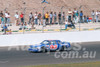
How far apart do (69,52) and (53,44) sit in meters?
1.35

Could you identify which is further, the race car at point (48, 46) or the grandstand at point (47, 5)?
the grandstand at point (47, 5)

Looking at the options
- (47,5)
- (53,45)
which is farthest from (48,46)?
(47,5)

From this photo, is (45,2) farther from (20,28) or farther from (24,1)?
(20,28)

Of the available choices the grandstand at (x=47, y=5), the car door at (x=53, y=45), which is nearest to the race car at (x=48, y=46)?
the car door at (x=53, y=45)

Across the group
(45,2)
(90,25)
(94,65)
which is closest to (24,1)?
(45,2)

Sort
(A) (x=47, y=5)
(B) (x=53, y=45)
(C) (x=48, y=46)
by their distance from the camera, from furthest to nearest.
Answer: (A) (x=47, y=5), (B) (x=53, y=45), (C) (x=48, y=46)

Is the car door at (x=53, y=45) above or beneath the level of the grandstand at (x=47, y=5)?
beneath

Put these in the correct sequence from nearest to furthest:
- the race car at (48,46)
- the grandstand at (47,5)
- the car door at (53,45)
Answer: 1. the race car at (48,46)
2. the car door at (53,45)
3. the grandstand at (47,5)

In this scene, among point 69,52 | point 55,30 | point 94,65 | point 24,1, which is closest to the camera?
point 94,65

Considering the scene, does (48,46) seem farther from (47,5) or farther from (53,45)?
(47,5)

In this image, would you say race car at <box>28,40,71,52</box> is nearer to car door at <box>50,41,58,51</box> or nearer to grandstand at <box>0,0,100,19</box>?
car door at <box>50,41,58,51</box>

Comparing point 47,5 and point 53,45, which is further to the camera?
point 47,5

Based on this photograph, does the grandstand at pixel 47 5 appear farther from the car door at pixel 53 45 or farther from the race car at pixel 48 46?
the car door at pixel 53 45

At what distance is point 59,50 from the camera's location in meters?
23.5
